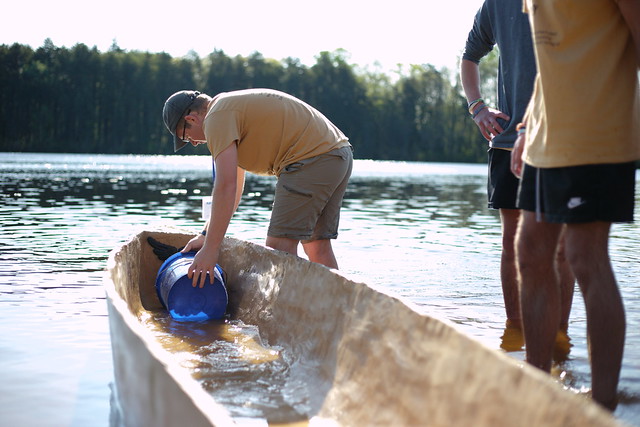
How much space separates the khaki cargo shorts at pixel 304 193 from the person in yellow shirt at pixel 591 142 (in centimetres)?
214

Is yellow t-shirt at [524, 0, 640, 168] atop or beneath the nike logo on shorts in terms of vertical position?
atop

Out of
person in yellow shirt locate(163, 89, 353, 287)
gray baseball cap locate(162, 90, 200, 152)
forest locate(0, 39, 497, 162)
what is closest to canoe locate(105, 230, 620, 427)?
person in yellow shirt locate(163, 89, 353, 287)

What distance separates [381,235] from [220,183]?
7767 millimetres

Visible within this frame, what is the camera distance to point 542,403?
1842 mm

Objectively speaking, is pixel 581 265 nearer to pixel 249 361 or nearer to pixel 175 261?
pixel 249 361

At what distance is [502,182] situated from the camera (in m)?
4.29

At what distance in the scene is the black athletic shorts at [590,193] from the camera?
2.65 metres

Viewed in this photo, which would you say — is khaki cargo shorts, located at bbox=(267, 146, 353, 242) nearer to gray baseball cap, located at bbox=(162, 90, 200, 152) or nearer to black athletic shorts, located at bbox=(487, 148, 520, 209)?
gray baseball cap, located at bbox=(162, 90, 200, 152)

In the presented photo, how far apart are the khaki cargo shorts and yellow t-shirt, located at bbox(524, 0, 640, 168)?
220 cm

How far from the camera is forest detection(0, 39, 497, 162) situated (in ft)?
298

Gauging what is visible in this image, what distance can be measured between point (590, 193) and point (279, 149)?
2544 mm

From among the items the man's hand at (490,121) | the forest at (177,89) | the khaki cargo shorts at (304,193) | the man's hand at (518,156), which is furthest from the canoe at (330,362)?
the forest at (177,89)

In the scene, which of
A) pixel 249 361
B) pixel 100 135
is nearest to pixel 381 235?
pixel 249 361

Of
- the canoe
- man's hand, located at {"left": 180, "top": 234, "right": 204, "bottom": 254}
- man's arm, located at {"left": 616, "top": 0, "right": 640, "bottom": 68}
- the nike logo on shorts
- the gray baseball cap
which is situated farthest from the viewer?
man's hand, located at {"left": 180, "top": 234, "right": 204, "bottom": 254}
